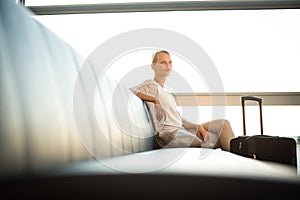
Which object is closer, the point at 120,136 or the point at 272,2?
the point at 120,136

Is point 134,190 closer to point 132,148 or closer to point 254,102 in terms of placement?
point 132,148

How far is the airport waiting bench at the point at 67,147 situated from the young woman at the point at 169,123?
0.67 meters

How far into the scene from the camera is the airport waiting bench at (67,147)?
12.1 inches

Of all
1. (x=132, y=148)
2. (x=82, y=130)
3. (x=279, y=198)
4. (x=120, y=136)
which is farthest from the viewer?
(x=132, y=148)

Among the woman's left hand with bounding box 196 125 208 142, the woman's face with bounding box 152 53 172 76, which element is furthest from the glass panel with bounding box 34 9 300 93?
the woman's left hand with bounding box 196 125 208 142

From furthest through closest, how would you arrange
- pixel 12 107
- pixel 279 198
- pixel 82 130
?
1. pixel 82 130
2. pixel 12 107
3. pixel 279 198

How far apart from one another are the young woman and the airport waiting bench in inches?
26.3

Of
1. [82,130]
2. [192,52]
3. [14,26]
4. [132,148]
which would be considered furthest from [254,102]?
[14,26]

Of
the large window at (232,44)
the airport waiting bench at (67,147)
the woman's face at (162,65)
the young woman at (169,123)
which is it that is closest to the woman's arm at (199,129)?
the young woman at (169,123)

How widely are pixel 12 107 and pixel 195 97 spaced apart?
2.20 meters

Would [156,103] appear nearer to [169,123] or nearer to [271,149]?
[169,123]

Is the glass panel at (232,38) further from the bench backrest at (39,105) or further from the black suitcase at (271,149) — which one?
the bench backrest at (39,105)

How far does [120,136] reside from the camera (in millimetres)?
987

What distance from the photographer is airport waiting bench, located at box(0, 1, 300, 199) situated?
31 cm
